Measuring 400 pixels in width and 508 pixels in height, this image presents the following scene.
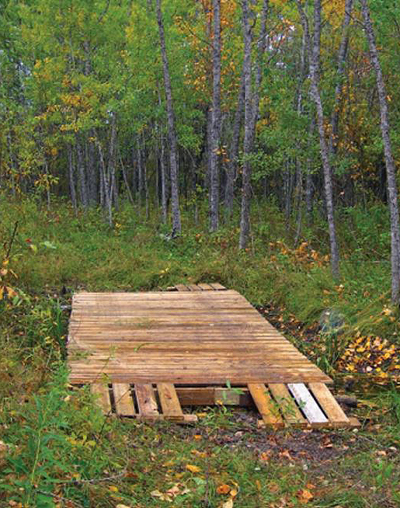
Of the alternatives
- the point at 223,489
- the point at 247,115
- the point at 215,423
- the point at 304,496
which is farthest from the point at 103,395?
the point at 247,115

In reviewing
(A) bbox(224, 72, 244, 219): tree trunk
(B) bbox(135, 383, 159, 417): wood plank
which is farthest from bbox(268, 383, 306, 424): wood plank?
(A) bbox(224, 72, 244, 219): tree trunk

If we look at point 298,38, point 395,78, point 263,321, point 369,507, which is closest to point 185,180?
point 298,38

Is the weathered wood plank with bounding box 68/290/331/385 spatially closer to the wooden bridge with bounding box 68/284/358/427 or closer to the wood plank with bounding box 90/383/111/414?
the wooden bridge with bounding box 68/284/358/427

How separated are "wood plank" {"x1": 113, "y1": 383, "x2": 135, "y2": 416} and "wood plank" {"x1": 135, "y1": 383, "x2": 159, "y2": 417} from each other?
0.08 meters

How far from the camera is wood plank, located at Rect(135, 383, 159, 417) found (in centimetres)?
557

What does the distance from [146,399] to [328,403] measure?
170 centimetres

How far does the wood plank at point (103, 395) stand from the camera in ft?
18.0

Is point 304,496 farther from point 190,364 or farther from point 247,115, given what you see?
point 247,115


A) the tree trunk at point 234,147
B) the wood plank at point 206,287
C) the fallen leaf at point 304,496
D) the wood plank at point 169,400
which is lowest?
the wood plank at point 206,287

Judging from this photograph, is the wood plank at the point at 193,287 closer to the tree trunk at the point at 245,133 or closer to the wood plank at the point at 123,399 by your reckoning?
the tree trunk at the point at 245,133

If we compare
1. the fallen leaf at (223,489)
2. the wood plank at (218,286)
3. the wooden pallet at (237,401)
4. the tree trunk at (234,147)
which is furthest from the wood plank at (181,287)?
the fallen leaf at (223,489)

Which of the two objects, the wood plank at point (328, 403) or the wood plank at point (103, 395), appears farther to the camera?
the wood plank at point (328, 403)

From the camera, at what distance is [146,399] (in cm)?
585

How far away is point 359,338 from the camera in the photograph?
791 centimetres
